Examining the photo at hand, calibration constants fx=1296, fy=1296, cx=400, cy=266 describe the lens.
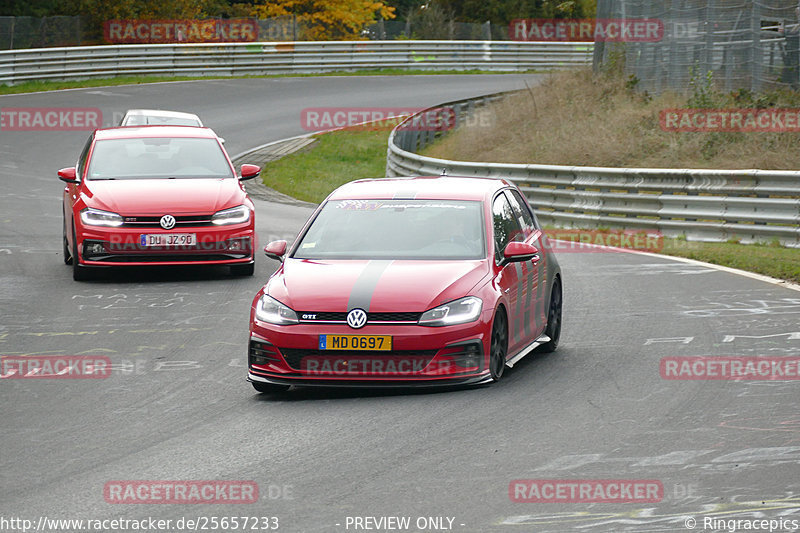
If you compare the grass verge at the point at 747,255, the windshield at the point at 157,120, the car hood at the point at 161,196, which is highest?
the car hood at the point at 161,196

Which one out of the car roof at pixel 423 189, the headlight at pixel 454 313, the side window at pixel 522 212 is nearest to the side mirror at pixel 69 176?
the car roof at pixel 423 189

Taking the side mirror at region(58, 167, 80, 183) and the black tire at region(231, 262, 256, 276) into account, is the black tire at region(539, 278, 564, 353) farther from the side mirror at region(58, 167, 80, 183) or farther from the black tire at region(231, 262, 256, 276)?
Result: the side mirror at region(58, 167, 80, 183)

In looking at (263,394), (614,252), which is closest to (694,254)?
(614,252)

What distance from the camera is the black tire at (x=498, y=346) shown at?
905 cm

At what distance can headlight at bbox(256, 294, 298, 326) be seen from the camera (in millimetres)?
8844

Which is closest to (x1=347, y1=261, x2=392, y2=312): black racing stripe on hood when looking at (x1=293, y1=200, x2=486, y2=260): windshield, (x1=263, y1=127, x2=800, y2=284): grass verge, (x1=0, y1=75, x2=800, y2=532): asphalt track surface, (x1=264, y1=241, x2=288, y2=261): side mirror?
(x1=293, y1=200, x2=486, y2=260): windshield

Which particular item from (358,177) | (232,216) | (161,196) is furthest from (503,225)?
(358,177)

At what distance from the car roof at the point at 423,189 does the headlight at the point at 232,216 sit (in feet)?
14.9

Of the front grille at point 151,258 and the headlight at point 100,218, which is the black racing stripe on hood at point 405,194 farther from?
the headlight at point 100,218

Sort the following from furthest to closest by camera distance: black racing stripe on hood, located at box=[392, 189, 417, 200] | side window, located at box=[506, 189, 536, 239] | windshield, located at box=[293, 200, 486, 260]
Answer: side window, located at box=[506, 189, 536, 239] < black racing stripe on hood, located at box=[392, 189, 417, 200] < windshield, located at box=[293, 200, 486, 260]

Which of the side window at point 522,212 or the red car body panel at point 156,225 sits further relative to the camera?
the red car body panel at point 156,225

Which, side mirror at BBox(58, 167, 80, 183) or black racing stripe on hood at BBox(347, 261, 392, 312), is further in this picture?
side mirror at BBox(58, 167, 80, 183)

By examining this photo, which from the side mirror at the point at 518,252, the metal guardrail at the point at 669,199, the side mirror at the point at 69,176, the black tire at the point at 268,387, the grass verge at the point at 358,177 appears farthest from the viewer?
the metal guardrail at the point at 669,199

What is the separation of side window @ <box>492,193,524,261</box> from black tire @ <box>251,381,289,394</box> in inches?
73.7
